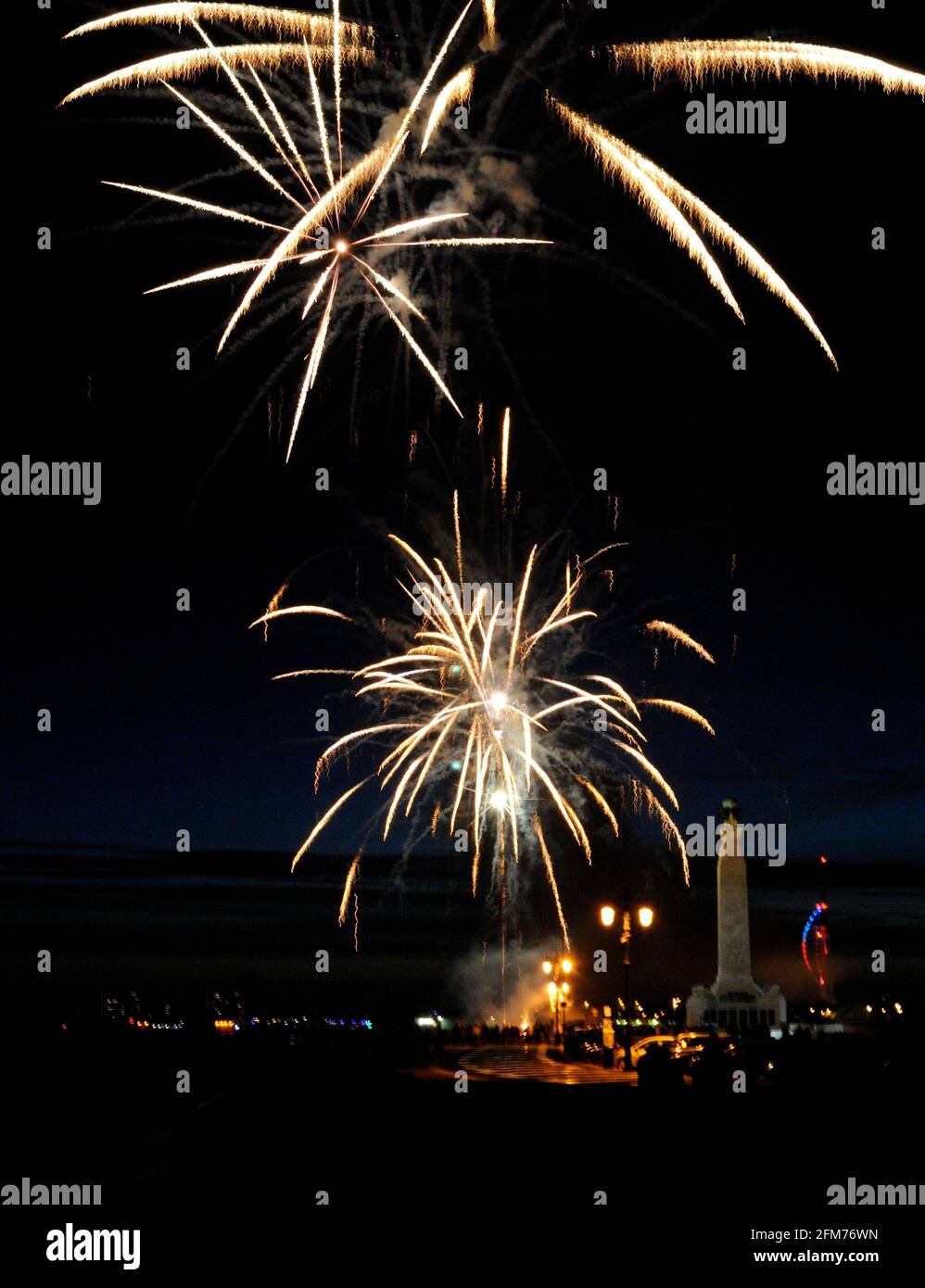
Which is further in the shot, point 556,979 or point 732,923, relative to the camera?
point 732,923

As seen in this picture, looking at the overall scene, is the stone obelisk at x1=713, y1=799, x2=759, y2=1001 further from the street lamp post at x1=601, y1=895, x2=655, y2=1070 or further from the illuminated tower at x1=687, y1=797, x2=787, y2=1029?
the street lamp post at x1=601, y1=895, x2=655, y2=1070

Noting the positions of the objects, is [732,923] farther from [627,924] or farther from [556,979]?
[627,924]

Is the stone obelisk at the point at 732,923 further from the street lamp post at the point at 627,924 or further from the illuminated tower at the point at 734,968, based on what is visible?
the street lamp post at the point at 627,924

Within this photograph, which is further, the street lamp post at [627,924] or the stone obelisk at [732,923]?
the stone obelisk at [732,923]

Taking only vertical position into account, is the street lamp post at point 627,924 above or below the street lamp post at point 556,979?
above

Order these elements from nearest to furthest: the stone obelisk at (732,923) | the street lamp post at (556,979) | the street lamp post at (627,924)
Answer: the street lamp post at (627,924)
the street lamp post at (556,979)
the stone obelisk at (732,923)

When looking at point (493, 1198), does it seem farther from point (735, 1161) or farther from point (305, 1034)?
point (305, 1034)

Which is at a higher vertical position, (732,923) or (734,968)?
(732,923)

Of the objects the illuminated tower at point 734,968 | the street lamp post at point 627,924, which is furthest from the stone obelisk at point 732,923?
the street lamp post at point 627,924

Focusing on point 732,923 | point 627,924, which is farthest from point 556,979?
point 627,924
